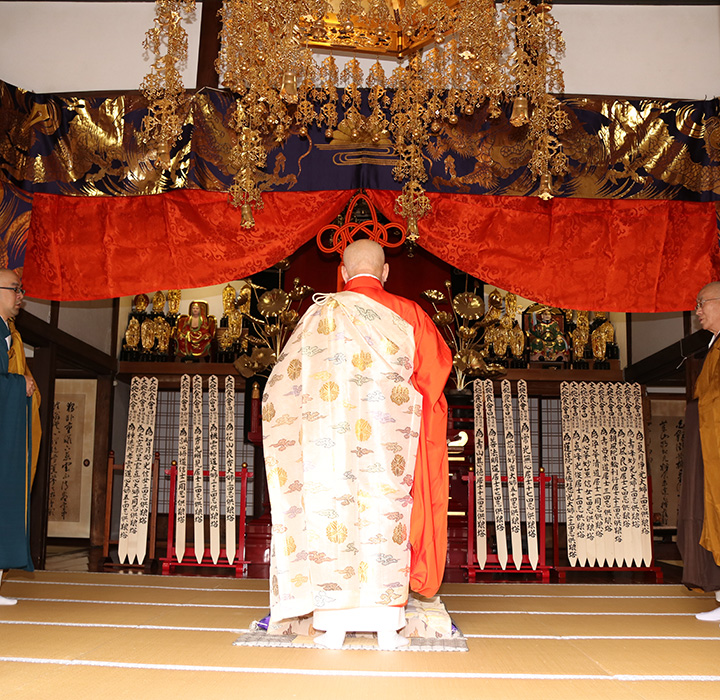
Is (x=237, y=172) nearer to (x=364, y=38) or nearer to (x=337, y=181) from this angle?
(x=337, y=181)

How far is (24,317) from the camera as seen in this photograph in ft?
17.0

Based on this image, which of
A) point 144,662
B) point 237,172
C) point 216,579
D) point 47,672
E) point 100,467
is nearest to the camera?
point 47,672

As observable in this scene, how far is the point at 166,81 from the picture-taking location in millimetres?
3748

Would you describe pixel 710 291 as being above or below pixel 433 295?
below

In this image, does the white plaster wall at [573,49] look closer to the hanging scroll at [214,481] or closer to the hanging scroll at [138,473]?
the hanging scroll at [214,481]

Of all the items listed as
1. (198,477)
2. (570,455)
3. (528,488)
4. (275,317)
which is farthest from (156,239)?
(570,455)

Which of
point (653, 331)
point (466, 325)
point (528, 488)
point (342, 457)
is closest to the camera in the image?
point (342, 457)

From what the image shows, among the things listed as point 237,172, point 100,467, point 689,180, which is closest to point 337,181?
point 237,172

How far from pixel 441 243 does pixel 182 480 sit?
3.29m

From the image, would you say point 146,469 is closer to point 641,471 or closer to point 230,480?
point 230,480

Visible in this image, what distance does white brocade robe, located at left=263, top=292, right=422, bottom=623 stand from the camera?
2.67 m

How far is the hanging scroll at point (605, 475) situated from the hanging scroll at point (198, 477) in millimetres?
3007

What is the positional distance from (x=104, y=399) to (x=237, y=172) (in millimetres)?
4426

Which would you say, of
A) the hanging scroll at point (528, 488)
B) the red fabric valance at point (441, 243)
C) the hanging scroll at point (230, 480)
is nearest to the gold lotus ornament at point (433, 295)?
the hanging scroll at point (528, 488)
